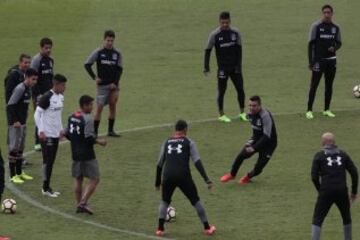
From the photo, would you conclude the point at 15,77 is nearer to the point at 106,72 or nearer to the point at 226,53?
the point at 106,72

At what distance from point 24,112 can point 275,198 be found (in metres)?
5.71

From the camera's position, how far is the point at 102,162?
26062mm

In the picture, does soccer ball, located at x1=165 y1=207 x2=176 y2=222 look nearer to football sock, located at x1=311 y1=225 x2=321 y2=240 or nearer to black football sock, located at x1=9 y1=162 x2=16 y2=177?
football sock, located at x1=311 y1=225 x2=321 y2=240

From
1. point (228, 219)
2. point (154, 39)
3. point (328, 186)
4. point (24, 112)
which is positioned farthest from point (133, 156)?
point (154, 39)

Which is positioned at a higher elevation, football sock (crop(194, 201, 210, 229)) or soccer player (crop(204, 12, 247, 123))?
soccer player (crop(204, 12, 247, 123))

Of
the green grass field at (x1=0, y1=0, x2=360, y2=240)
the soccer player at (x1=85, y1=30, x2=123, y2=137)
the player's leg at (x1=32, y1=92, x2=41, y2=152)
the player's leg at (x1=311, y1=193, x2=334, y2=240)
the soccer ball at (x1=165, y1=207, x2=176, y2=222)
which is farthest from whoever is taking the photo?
the soccer player at (x1=85, y1=30, x2=123, y2=137)

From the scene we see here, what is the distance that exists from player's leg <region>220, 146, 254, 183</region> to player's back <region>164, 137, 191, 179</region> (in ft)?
11.9

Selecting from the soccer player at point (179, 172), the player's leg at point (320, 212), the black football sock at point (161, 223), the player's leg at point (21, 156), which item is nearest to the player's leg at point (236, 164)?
the soccer player at point (179, 172)

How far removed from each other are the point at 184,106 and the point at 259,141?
8.51 metres

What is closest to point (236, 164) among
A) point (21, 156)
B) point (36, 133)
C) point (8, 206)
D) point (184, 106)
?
point (21, 156)

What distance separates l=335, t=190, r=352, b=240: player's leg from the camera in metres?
19.3

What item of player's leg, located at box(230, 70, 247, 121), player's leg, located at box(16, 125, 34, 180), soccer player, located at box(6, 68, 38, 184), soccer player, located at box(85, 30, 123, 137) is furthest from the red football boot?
player's leg, located at box(230, 70, 247, 121)

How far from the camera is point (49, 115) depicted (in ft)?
75.2

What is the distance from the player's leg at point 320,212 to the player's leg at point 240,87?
10.4 metres
